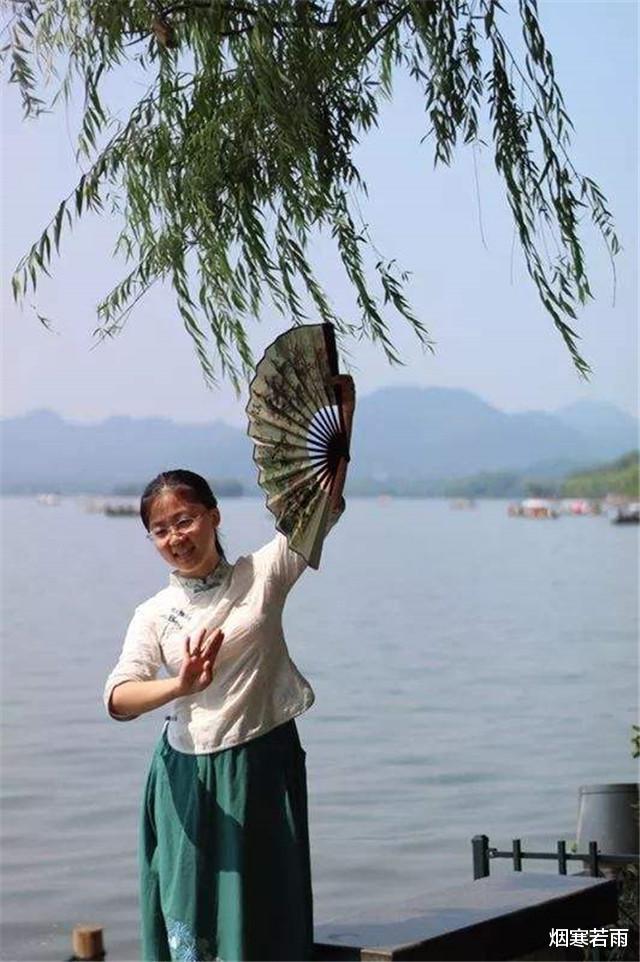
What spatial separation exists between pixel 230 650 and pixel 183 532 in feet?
0.67

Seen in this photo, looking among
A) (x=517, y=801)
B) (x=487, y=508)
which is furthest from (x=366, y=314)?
(x=487, y=508)

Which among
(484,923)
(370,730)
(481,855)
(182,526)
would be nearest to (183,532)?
(182,526)

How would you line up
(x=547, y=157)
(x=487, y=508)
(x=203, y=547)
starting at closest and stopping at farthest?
(x=203, y=547), (x=547, y=157), (x=487, y=508)

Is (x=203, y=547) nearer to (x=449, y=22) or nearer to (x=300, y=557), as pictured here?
(x=300, y=557)

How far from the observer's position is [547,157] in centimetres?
388

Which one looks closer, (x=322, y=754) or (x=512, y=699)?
(x=322, y=754)

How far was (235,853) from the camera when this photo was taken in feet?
9.95

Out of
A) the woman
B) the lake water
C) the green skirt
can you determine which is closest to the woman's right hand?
the woman

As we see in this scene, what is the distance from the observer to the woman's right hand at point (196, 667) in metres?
2.95

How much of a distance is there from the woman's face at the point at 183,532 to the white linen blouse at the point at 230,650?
27 millimetres

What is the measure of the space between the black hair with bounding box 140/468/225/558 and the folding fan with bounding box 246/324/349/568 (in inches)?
4.4

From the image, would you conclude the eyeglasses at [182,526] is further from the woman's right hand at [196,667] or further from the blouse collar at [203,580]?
the woman's right hand at [196,667]

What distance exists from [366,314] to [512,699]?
12.4m

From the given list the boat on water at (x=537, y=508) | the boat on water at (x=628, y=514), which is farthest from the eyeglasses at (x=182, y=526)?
the boat on water at (x=537, y=508)
